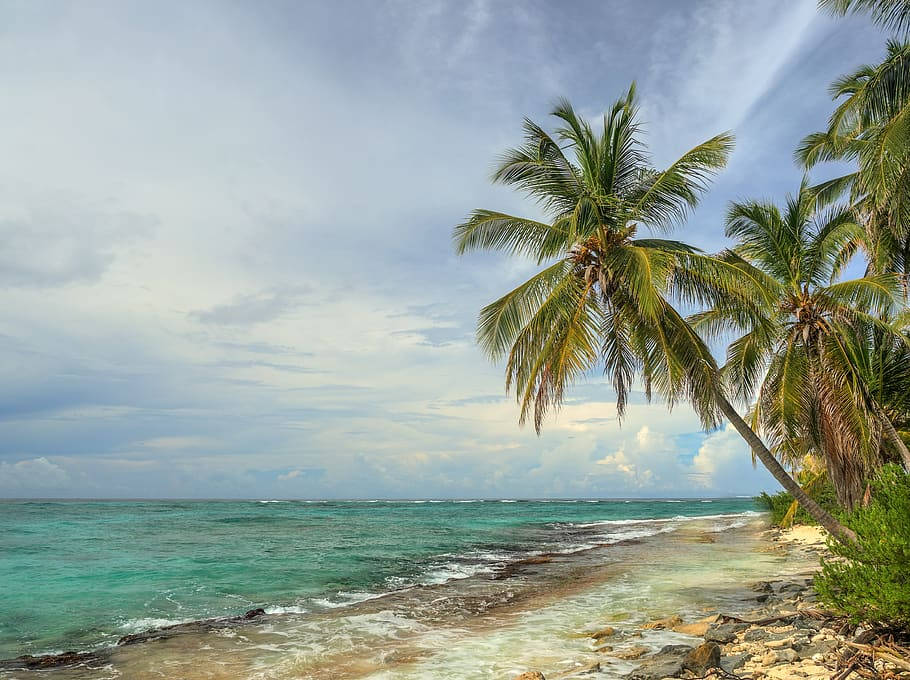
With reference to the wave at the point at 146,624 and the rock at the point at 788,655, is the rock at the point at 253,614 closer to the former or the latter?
the wave at the point at 146,624

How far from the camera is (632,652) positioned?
8164 mm

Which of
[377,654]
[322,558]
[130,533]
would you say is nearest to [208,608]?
[377,654]

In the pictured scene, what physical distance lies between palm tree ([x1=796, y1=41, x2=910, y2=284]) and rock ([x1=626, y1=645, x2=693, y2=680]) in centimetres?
777

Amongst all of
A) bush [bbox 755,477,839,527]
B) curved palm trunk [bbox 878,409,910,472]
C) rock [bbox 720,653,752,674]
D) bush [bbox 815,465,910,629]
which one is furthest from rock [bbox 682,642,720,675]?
bush [bbox 755,477,839,527]

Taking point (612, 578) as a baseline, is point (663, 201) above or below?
above

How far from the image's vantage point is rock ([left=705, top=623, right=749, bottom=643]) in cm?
804

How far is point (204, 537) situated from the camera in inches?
1248

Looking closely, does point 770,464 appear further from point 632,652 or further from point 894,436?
point 632,652

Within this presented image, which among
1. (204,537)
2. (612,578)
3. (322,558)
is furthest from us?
(204,537)

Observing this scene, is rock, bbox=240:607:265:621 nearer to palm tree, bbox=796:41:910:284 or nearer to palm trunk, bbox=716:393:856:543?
palm trunk, bbox=716:393:856:543

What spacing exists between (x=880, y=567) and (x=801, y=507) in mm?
22729

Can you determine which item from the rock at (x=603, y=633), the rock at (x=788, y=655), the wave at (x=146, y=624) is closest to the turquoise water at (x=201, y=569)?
the wave at (x=146, y=624)

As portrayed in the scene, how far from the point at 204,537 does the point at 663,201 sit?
3027 cm

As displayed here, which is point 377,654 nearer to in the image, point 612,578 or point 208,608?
point 208,608
